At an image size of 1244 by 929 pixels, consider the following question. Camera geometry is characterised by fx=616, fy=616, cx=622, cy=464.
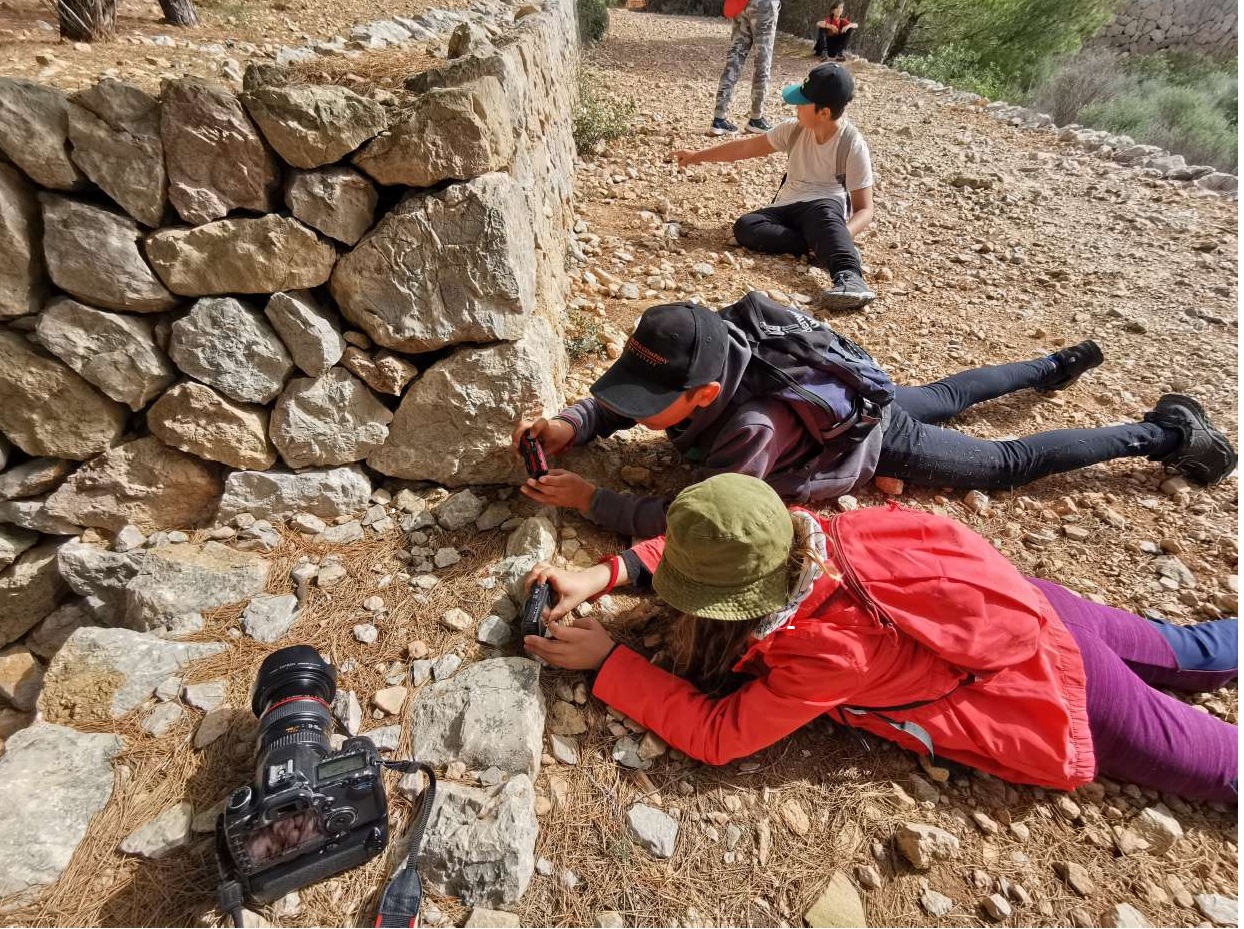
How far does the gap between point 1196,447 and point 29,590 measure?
5.19 m

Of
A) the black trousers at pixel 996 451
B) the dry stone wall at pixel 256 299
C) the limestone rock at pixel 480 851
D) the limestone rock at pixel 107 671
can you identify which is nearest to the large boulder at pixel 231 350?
the dry stone wall at pixel 256 299

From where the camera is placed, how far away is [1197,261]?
477 centimetres

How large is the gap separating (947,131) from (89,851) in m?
9.21

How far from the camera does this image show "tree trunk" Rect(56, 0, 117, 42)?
9.74 ft

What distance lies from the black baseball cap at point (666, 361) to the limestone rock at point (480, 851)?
1.27m

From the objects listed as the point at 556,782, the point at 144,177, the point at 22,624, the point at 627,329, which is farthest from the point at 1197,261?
the point at 22,624

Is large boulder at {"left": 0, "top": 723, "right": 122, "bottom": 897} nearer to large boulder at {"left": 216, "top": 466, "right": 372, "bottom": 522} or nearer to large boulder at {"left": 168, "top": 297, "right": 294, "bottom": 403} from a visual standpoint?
large boulder at {"left": 216, "top": 466, "right": 372, "bottom": 522}

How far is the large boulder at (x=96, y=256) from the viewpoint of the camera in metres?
1.94

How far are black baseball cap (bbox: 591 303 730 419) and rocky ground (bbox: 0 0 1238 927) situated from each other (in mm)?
644

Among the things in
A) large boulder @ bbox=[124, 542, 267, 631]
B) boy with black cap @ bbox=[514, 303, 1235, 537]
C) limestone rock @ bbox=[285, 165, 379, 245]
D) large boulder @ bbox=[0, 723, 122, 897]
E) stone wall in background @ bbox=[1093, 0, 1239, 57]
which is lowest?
large boulder @ bbox=[0, 723, 122, 897]

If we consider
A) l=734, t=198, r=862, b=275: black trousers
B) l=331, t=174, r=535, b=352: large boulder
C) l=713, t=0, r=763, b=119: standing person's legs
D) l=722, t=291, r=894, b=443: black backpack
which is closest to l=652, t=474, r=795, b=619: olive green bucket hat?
l=722, t=291, r=894, b=443: black backpack

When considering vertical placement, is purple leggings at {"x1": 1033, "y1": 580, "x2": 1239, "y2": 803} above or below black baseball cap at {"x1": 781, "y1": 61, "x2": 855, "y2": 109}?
below

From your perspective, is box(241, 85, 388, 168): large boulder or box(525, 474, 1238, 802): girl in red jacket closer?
box(525, 474, 1238, 802): girl in red jacket

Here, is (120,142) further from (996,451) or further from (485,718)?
(996,451)
